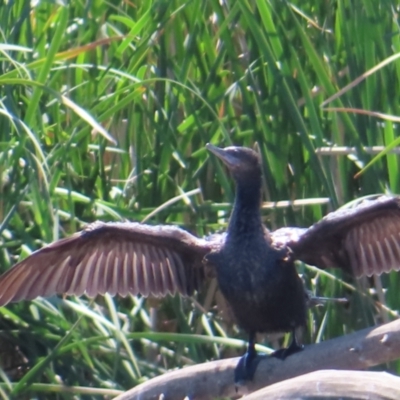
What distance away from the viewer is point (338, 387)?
187 centimetres

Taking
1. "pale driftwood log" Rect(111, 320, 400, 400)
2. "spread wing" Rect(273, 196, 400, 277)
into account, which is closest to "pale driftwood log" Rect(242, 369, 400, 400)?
"pale driftwood log" Rect(111, 320, 400, 400)

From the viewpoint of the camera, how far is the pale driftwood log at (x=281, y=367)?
7.02 feet

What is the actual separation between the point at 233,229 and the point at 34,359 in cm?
61

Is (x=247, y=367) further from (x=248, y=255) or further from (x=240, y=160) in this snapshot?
(x=240, y=160)

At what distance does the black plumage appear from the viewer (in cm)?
251

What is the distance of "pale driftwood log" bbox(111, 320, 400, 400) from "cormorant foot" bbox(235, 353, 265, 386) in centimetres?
1

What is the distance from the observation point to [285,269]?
2.54 meters

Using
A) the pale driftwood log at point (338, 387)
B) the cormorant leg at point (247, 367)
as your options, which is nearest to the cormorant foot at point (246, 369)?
the cormorant leg at point (247, 367)

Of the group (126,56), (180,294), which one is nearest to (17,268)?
(180,294)

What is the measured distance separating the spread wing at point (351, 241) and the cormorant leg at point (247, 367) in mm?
235

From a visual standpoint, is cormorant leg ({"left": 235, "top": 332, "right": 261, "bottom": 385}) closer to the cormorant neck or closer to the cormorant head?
the cormorant neck

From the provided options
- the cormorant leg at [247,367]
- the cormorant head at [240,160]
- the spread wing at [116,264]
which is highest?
the cormorant head at [240,160]

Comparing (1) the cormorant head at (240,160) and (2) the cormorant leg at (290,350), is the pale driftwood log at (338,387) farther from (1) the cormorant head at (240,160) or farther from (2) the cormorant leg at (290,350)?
(1) the cormorant head at (240,160)

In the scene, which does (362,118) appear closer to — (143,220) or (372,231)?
(372,231)
